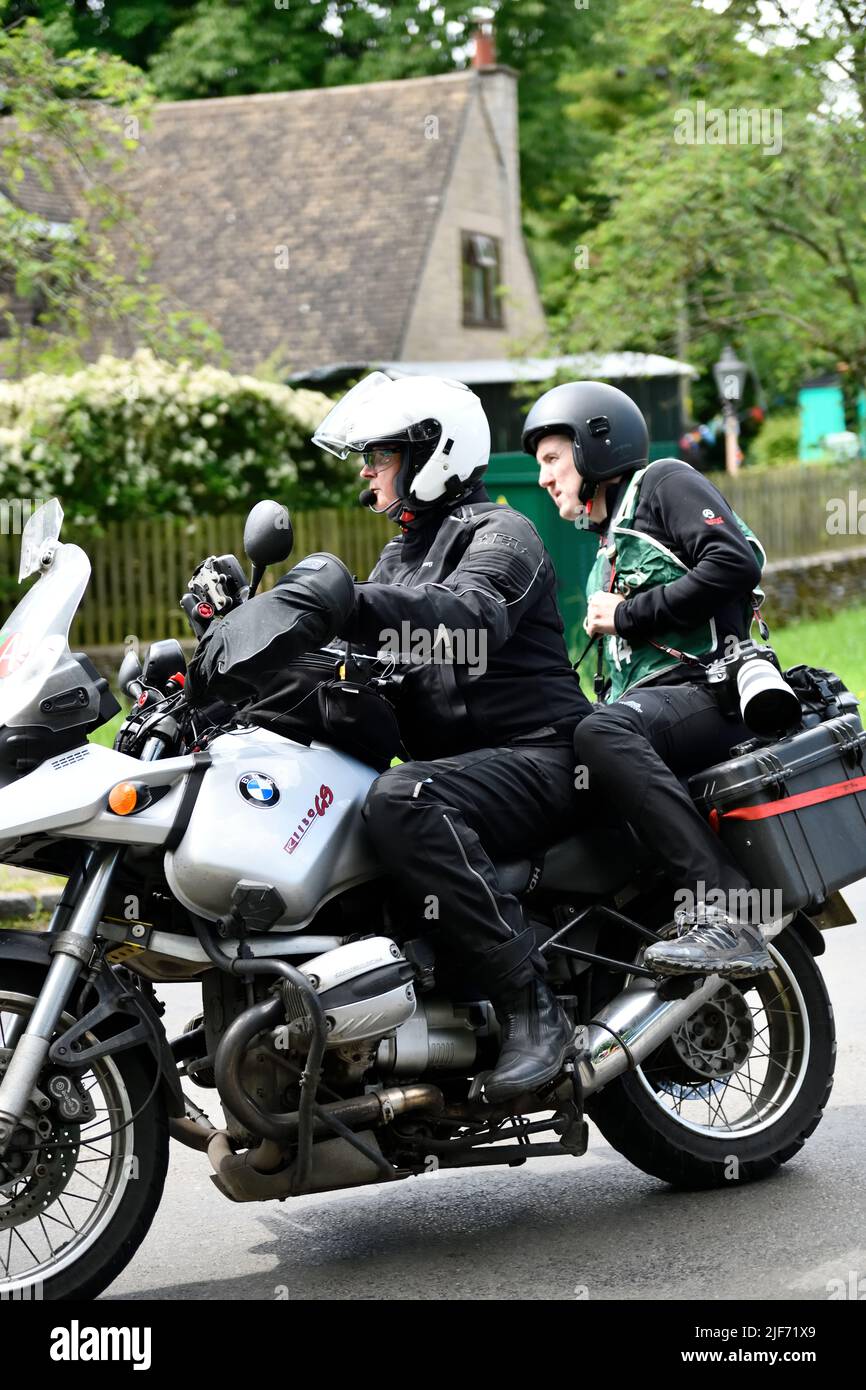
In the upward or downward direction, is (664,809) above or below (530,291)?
below

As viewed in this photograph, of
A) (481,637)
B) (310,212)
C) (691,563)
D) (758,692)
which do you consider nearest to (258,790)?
(481,637)

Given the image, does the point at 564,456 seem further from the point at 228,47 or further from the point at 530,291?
the point at 228,47

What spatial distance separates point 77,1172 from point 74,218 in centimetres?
1167

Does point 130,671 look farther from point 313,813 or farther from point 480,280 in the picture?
point 480,280

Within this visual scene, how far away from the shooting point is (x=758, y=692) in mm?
4316

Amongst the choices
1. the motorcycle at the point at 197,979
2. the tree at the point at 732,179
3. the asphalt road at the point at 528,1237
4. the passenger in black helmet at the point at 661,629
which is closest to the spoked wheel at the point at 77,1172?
the motorcycle at the point at 197,979

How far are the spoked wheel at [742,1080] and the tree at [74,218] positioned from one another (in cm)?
1012

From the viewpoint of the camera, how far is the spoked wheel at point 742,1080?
460cm

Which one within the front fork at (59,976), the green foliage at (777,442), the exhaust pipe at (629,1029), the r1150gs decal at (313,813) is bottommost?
the exhaust pipe at (629,1029)

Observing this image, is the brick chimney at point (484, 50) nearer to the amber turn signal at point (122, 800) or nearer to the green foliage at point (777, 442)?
the green foliage at point (777, 442)

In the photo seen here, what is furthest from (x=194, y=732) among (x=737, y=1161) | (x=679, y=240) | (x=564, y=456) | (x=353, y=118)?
(x=353, y=118)

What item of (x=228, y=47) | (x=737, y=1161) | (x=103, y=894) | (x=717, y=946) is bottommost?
(x=737, y=1161)

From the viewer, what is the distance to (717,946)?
421 cm

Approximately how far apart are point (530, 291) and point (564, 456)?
3017cm
